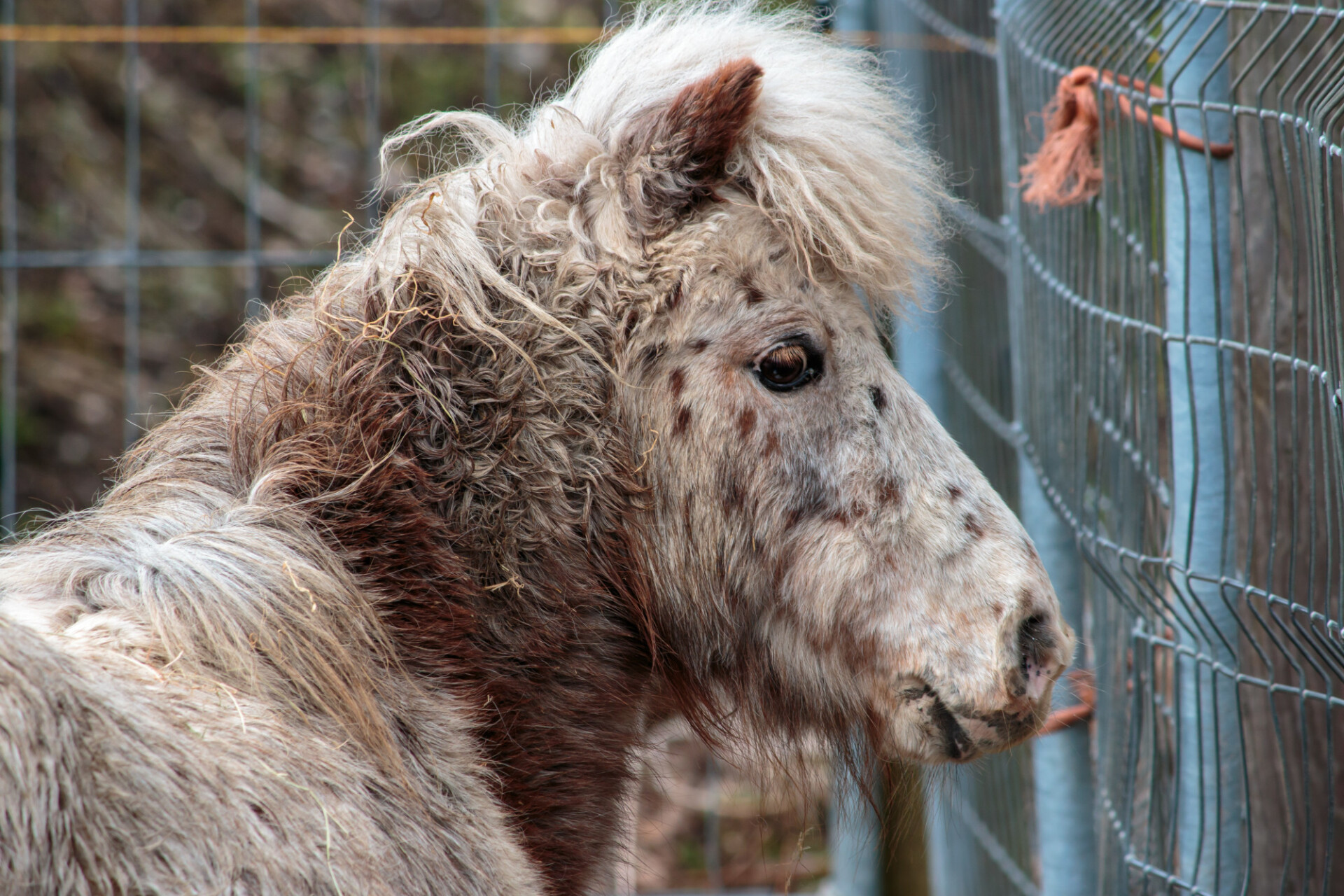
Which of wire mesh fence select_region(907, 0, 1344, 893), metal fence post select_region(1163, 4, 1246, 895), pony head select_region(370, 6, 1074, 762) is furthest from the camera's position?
metal fence post select_region(1163, 4, 1246, 895)

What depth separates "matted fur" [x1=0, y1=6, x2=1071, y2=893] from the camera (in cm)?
165

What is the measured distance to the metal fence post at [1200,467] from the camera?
193 centimetres

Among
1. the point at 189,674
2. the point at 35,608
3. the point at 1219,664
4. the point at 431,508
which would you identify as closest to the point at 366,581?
the point at 431,508

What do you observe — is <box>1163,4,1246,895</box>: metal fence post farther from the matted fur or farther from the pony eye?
the pony eye

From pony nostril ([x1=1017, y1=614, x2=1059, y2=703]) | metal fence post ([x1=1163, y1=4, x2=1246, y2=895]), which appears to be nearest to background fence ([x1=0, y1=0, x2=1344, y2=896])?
metal fence post ([x1=1163, y1=4, x2=1246, y2=895])

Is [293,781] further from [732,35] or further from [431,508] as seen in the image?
[732,35]

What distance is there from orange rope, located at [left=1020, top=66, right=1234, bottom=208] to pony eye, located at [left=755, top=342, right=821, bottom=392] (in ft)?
2.75

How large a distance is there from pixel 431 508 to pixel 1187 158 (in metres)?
1.51

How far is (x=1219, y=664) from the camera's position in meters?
1.93

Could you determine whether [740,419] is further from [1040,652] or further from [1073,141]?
[1073,141]

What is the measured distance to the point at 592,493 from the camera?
5.97 ft

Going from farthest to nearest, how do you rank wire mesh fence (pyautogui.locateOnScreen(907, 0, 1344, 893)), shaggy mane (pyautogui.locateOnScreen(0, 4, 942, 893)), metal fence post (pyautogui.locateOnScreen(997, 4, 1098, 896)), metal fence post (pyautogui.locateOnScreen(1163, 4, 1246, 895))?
metal fence post (pyautogui.locateOnScreen(997, 4, 1098, 896)) → metal fence post (pyautogui.locateOnScreen(1163, 4, 1246, 895)) → wire mesh fence (pyautogui.locateOnScreen(907, 0, 1344, 893)) → shaggy mane (pyautogui.locateOnScreen(0, 4, 942, 893))

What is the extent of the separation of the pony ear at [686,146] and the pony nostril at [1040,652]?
3.01 feet

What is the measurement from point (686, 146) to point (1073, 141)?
0.94 metres
